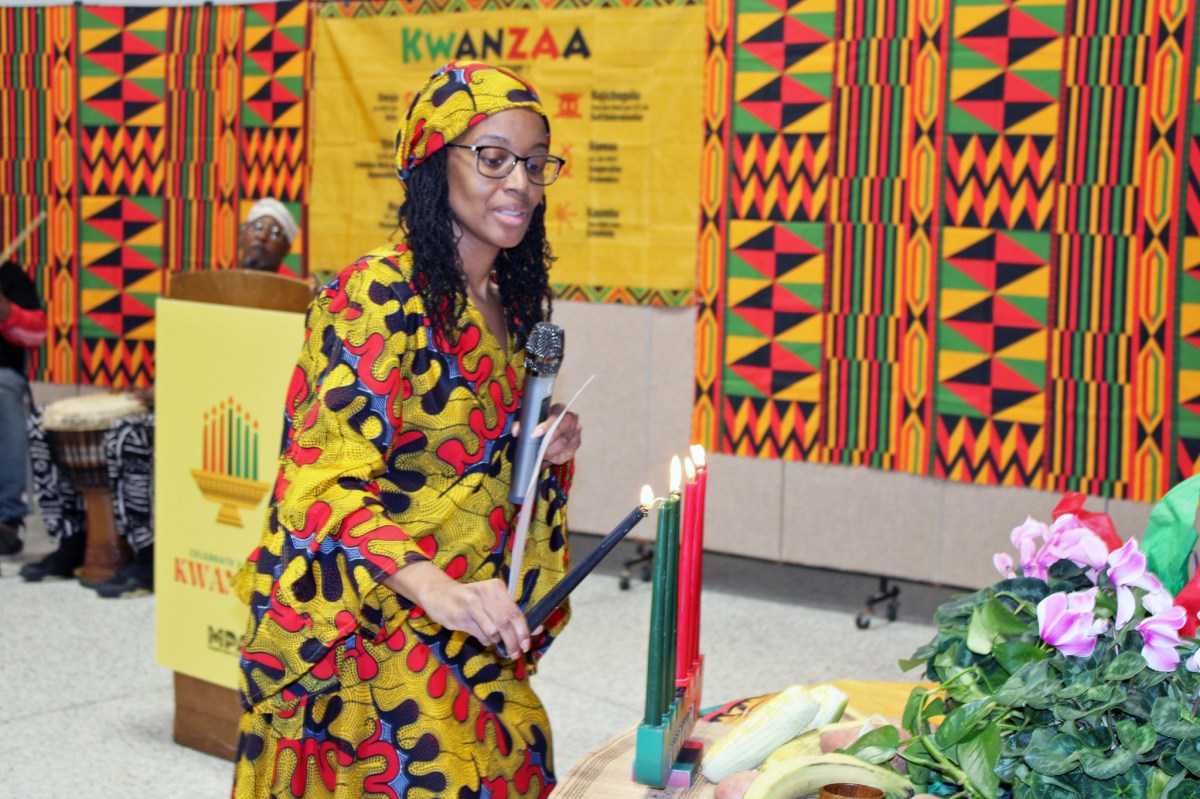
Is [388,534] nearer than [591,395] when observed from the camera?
Yes

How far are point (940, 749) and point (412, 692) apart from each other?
705 mm

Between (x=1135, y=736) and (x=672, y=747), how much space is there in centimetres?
49

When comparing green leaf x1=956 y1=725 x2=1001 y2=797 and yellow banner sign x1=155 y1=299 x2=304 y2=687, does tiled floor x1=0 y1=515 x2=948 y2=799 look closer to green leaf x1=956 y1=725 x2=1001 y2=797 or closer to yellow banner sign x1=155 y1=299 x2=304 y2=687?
yellow banner sign x1=155 y1=299 x2=304 y2=687

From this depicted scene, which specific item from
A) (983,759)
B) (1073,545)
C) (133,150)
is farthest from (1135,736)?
(133,150)

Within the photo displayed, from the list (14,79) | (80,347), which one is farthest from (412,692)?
(14,79)

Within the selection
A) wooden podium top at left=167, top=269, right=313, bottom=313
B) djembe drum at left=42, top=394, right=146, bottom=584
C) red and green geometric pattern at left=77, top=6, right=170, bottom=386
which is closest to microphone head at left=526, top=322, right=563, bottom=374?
wooden podium top at left=167, top=269, right=313, bottom=313

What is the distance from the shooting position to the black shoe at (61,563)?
5352 mm

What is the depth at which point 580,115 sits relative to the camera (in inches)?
207

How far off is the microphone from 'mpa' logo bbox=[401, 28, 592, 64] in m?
3.65

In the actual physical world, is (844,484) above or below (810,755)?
below

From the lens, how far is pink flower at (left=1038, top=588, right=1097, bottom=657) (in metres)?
1.33

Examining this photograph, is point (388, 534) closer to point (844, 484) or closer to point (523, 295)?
point (523, 295)

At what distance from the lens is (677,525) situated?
4.65 ft

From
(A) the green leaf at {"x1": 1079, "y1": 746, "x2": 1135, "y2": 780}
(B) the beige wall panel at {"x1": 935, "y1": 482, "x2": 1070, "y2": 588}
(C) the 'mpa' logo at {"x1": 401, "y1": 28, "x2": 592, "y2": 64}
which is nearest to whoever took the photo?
(A) the green leaf at {"x1": 1079, "y1": 746, "x2": 1135, "y2": 780}
